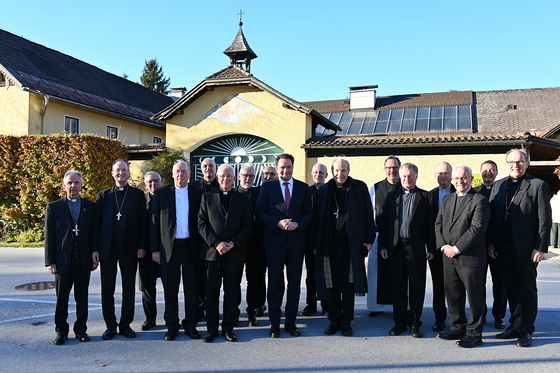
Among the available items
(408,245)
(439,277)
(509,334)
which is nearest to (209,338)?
(408,245)

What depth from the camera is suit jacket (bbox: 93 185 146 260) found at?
18.5ft

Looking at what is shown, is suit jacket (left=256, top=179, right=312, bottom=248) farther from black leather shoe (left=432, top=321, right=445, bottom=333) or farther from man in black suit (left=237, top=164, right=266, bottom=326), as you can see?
black leather shoe (left=432, top=321, right=445, bottom=333)

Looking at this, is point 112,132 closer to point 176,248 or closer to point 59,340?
point 176,248

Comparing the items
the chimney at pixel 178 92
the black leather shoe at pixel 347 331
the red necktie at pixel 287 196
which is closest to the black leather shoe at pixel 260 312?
the black leather shoe at pixel 347 331

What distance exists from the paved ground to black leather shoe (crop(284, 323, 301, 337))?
8 centimetres

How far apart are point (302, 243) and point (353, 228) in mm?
651

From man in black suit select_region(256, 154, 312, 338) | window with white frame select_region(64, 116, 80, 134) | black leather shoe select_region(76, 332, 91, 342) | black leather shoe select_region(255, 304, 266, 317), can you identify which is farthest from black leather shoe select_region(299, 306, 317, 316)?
window with white frame select_region(64, 116, 80, 134)

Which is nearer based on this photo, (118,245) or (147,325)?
(118,245)

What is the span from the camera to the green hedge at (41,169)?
16.3m

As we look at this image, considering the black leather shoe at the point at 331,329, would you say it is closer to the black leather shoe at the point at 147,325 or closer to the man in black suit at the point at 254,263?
the man in black suit at the point at 254,263

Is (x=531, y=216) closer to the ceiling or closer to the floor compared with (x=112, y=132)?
closer to the floor

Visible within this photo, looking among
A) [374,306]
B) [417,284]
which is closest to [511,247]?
[417,284]

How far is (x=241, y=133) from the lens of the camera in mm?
19141

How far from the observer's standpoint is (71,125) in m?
21.0
